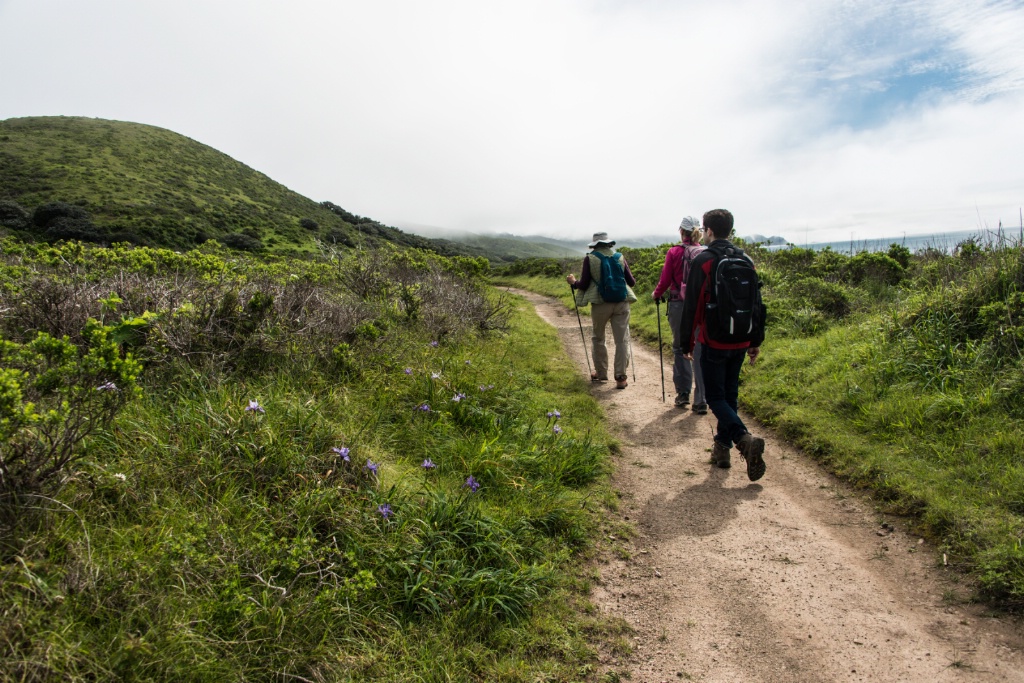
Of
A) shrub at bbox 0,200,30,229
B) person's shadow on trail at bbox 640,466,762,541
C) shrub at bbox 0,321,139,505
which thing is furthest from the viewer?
shrub at bbox 0,200,30,229

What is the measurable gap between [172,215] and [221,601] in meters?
59.9

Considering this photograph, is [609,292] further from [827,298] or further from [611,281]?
[827,298]

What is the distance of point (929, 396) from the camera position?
555 cm

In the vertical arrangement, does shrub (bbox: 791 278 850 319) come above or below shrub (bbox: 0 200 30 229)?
below

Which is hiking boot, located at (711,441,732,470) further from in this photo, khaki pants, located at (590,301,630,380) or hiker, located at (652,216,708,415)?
khaki pants, located at (590,301,630,380)

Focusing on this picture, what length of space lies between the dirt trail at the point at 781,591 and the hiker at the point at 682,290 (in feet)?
5.77

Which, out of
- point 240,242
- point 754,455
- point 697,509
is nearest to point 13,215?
point 240,242

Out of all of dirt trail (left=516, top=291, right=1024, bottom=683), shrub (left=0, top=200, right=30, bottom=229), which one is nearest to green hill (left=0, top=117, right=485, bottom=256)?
shrub (left=0, top=200, right=30, bottom=229)

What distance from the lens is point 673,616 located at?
3.19 metres

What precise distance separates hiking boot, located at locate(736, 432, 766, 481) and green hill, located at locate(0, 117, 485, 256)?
28.7 metres

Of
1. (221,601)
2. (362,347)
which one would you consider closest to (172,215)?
(362,347)

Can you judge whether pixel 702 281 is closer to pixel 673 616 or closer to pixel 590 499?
pixel 590 499

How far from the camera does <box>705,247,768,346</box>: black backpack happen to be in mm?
4699

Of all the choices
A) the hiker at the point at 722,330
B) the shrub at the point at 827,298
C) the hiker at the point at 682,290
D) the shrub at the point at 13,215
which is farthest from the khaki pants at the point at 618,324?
the shrub at the point at 13,215
